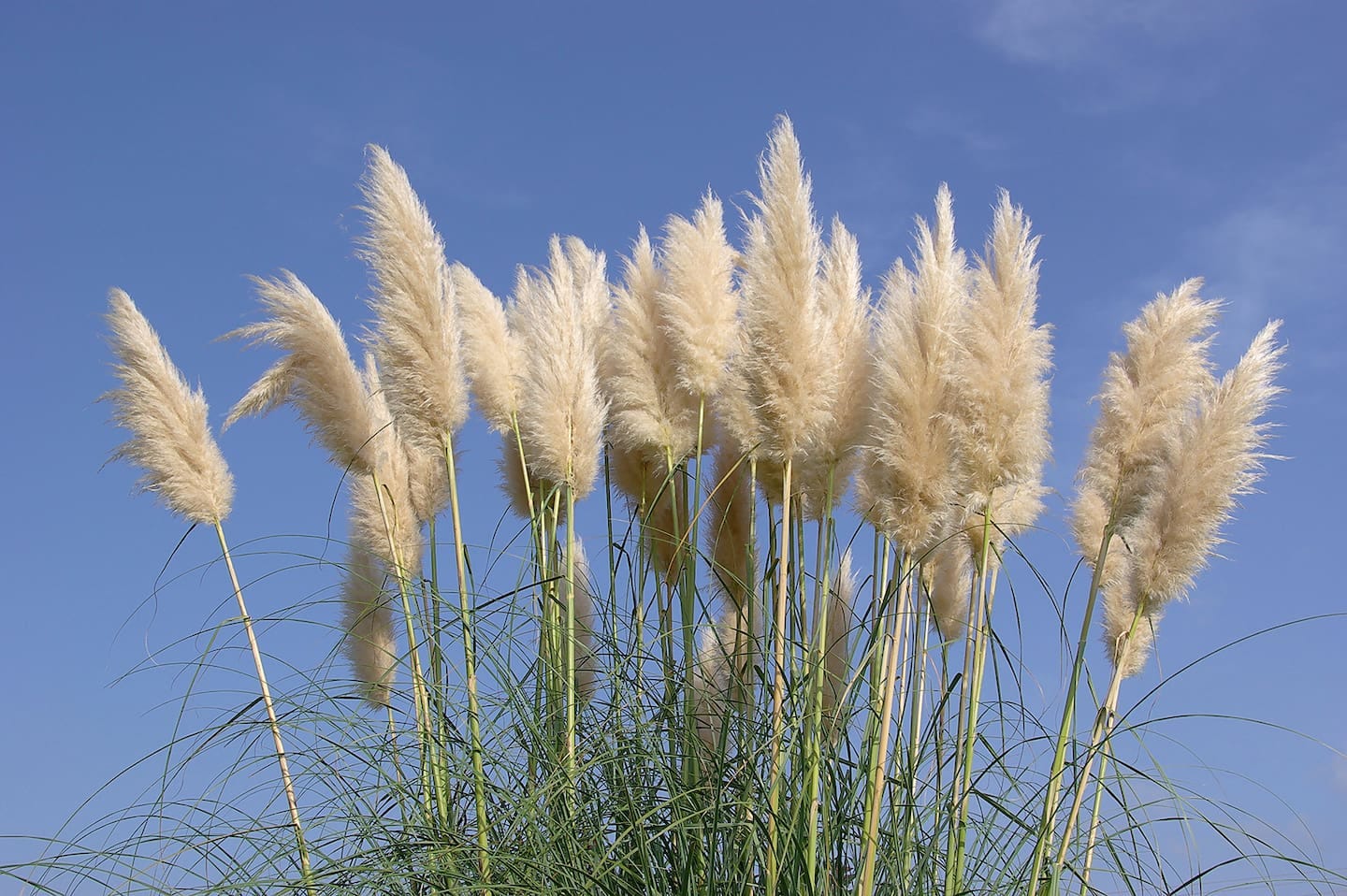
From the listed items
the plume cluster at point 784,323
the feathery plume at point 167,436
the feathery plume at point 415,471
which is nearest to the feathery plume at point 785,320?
the plume cluster at point 784,323

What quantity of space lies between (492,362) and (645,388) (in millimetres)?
601

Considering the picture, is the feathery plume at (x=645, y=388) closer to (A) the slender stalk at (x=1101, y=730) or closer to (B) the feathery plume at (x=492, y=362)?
(B) the feathery plume at (x=492, y=362)

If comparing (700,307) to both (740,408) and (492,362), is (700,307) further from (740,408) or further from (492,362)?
(492,362)

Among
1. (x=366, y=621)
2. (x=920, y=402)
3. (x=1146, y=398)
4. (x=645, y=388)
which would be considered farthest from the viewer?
(x=366, y=621)

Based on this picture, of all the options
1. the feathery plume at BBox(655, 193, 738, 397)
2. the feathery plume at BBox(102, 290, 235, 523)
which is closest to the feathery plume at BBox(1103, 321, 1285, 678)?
the feathery plume at BBox(655, 193, 738, 397)

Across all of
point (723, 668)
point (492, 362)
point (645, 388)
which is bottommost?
point (723, 668)

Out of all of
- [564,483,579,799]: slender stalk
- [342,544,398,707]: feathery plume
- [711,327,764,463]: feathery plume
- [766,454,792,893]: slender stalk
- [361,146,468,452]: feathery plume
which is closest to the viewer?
[766,454,792,893]: slender stalk

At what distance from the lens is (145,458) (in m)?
4.59

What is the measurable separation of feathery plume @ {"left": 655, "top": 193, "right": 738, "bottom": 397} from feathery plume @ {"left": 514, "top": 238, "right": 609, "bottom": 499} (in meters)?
0.31

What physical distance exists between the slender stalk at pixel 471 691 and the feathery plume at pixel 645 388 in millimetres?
411

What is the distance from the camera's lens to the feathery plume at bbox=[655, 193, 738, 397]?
4.00 metres

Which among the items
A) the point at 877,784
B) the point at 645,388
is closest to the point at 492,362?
the point at 645,388

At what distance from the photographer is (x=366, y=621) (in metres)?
4.83

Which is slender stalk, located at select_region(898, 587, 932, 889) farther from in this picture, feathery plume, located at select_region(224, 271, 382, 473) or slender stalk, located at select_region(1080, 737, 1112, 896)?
feathery plume, located at select_region(224, 271, 382, 473)
